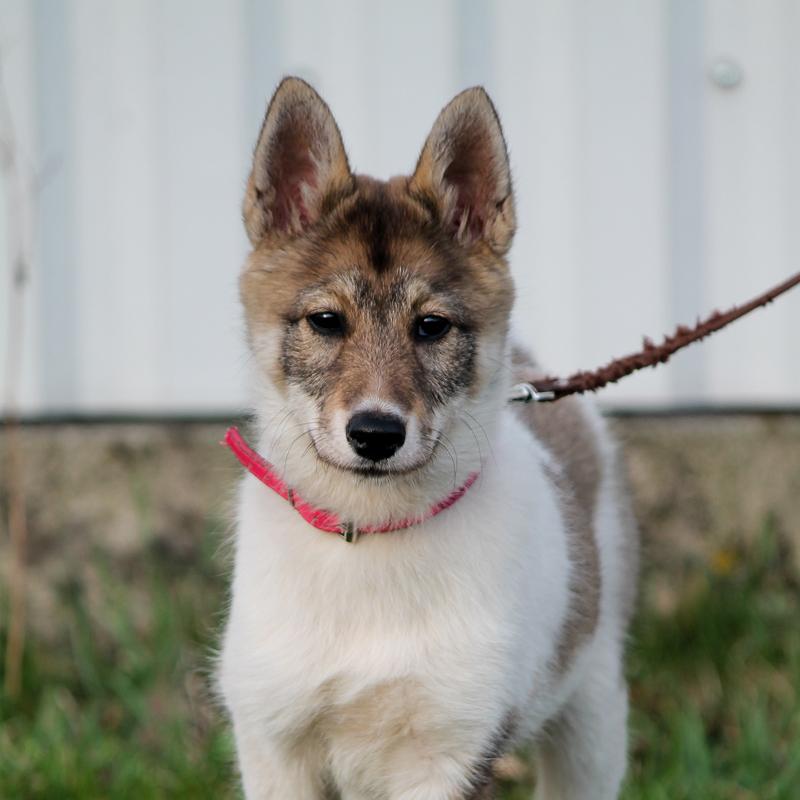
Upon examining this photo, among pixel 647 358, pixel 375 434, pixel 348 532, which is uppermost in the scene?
pixel 647 358

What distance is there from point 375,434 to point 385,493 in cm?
38

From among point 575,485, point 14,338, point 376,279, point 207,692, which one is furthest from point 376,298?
point 14,338

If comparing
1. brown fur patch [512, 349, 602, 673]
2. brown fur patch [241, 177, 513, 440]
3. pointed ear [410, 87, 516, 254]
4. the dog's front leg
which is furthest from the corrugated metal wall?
the dog's front leg

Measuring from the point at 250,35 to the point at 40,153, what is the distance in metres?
1.00

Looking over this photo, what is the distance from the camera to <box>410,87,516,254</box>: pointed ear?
11.5ft

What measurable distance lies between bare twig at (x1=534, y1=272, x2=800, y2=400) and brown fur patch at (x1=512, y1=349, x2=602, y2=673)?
0.30m

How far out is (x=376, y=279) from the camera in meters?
3.40

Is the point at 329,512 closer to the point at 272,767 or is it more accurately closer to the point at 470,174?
the point at 272,767

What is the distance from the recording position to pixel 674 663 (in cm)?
563

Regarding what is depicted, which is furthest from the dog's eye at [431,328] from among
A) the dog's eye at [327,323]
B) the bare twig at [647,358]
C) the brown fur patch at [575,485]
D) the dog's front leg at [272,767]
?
the dog's front leg at [272,767]

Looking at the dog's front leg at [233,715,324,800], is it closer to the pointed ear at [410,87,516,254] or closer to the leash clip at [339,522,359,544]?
the leash clip at [339,522,359,544]

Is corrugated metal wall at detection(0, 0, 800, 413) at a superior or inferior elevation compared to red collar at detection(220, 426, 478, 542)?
superior

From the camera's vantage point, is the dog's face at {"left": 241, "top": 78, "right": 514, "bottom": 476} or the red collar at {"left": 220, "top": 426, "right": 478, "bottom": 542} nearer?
the dog's face at {"left": 241, "top": 78, "right": 514, "bottom": 476}

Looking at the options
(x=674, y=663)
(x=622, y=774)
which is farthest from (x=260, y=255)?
(x=674, y=663)
